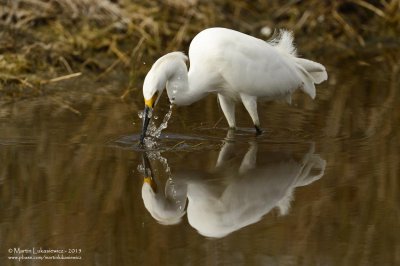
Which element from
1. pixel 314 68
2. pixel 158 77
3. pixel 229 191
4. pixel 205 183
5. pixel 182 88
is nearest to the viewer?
pixel 229 191

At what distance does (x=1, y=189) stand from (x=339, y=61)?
6035 millimetres

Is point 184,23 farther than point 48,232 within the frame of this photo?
Yes

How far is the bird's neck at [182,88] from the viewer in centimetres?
719

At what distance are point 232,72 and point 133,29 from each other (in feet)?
13.0

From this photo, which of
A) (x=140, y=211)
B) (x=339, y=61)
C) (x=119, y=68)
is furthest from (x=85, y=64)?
(x=140, y=211)

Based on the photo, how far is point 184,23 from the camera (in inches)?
455

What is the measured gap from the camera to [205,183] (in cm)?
620

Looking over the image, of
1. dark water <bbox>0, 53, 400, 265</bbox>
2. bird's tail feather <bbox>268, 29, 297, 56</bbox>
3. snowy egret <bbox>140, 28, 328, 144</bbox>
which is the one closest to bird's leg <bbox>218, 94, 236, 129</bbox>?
snowy egret <bbox>140, 28, 328, 144</bbox>

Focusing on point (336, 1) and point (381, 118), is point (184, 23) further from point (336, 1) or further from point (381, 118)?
point (381, 118)

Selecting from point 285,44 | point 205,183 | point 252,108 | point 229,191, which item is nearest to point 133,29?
point 285,44

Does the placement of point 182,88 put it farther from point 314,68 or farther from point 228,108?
point 314,68

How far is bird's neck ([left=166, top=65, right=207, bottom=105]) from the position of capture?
7.19 m

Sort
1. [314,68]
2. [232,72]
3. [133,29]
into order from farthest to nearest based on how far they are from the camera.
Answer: [133,29] < [314,68] < [232,72]

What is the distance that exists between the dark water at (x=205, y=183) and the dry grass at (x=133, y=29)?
106 centimetres
